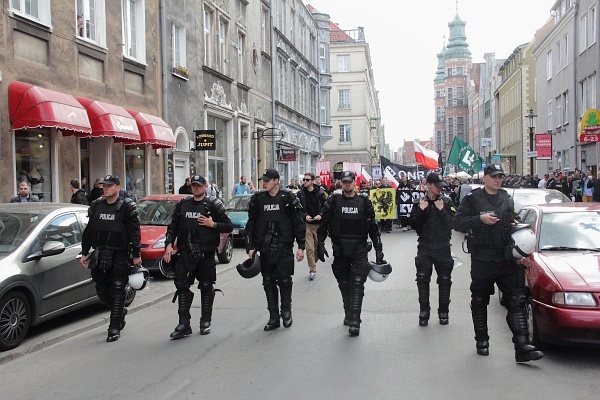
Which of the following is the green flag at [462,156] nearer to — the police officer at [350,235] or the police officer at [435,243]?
the police officer at [435,243]

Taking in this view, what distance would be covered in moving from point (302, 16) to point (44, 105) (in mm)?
30060

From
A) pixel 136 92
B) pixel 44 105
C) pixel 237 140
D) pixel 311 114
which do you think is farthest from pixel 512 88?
pixel 44 105

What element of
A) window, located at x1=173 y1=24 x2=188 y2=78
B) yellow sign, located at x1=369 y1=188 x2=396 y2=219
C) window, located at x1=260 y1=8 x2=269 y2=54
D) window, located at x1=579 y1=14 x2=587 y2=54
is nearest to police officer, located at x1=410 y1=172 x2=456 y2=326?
yellow sign, located at x1=369 y1=188 x2=396 y2=219

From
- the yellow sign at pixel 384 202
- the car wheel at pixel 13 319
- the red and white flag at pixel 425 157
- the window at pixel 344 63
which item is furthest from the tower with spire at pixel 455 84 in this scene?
the car wheel at pixel 13 319

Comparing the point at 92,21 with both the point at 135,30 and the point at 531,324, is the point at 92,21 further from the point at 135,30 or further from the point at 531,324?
the point at 531,324

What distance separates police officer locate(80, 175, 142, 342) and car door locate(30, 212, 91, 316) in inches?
20.9

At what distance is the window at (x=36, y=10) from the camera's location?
13.8 m

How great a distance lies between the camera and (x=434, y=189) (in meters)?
7.61

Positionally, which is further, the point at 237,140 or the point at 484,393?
the point at 237,140

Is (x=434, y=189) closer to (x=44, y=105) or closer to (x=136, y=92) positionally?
(x=44, y=105)

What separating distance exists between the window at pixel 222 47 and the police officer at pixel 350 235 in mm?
18910

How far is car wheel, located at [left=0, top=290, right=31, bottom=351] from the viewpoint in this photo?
672 cm

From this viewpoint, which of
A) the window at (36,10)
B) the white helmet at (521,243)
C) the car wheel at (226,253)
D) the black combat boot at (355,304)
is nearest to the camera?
the white helmet at (521,243)

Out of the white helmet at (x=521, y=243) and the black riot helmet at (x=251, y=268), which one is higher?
the white helmet at (x=521, y=243)
